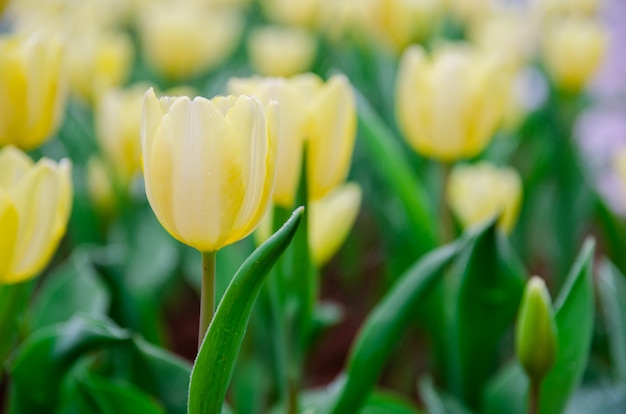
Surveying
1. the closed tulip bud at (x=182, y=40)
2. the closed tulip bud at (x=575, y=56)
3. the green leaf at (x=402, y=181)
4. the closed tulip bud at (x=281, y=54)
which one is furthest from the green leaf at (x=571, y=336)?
the closed tulip bud at (x=182, y=40)

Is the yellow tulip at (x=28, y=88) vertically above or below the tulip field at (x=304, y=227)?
above

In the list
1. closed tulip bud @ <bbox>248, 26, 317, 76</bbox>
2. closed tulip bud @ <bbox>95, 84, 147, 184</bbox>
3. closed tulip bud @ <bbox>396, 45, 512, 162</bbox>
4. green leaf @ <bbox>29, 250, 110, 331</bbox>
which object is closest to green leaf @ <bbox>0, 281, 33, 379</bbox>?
green leaf @ <bbox>29, 250, 110, 331</bbox>

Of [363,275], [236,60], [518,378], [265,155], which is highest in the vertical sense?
[265,155]

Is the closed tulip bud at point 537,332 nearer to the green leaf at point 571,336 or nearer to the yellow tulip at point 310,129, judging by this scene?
the green leaf at point 571,336

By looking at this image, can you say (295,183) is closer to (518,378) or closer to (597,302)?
(518,378)

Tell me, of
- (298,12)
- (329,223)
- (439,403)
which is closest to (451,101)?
(329,223)

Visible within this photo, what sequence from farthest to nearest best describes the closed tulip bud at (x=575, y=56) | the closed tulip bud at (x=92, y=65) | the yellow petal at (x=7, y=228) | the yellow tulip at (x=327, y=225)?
the closed tulip bud at (x=575, y=56) → the closed tulip bud at (x=92, y=65) → the yellow tulip at (x=327, y=225) → the yellow petal at (x=7, y=228)

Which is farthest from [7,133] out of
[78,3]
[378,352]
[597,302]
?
[78,3]

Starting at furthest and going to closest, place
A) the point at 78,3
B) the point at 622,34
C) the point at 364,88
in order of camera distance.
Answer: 1. the point at 622,34
2. the point at 78,3
3. the point at 364,88
